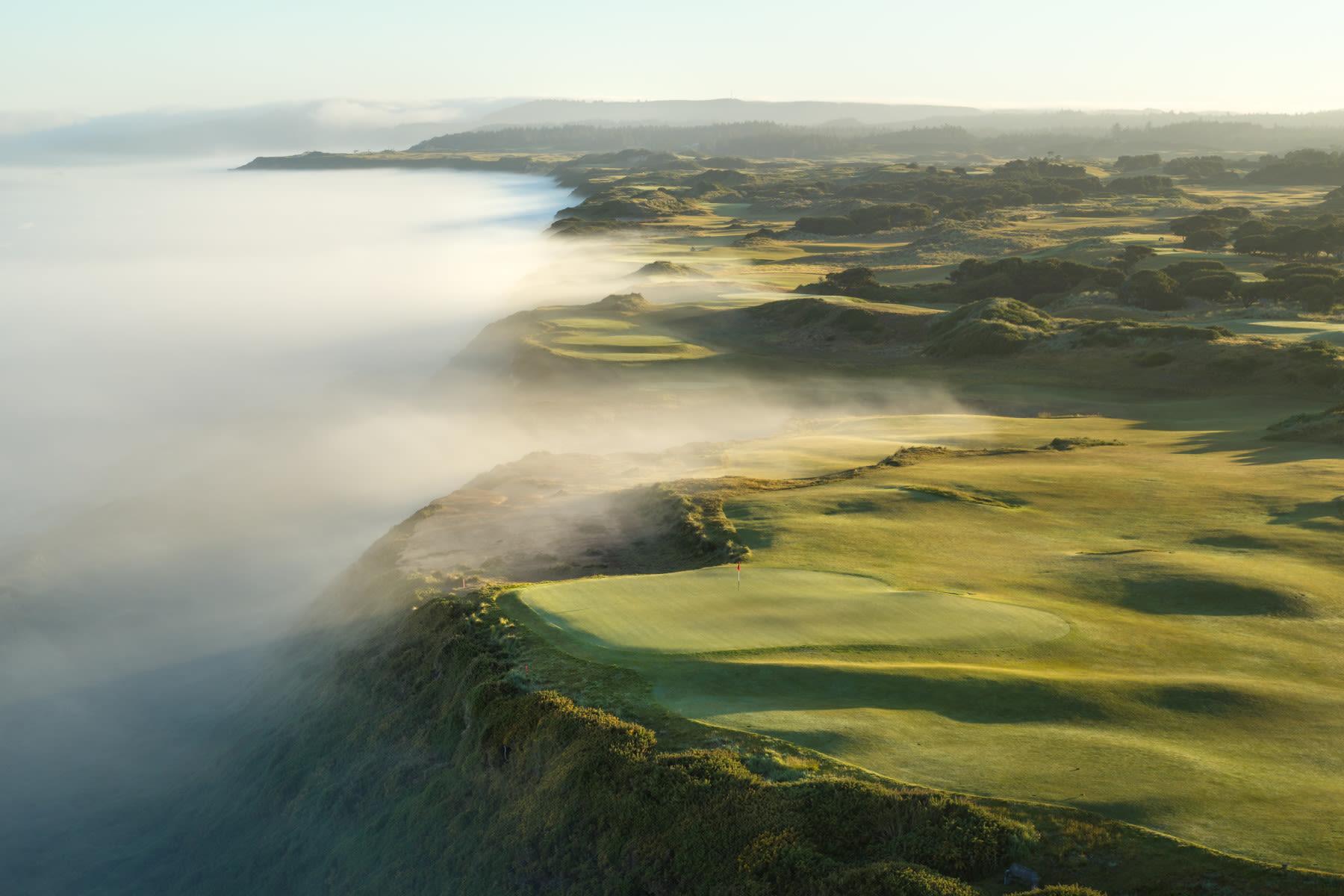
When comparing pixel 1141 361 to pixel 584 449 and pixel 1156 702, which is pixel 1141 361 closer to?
pixel 584 449

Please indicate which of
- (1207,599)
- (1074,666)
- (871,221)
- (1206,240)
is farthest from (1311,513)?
(871,221)

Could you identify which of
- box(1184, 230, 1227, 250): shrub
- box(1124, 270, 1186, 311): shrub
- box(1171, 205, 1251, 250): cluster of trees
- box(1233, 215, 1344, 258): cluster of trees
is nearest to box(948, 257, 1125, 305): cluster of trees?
box(1124, 270, 1186, 311): shrub

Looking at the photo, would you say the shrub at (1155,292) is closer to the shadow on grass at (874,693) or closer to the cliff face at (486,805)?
the cliff face at (486,805)

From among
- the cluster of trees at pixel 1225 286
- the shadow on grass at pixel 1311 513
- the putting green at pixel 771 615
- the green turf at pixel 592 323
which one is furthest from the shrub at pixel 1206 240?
the putting green at pixel 771 615

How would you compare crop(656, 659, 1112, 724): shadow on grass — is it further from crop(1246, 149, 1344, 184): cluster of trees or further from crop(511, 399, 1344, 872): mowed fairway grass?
crop(1246, 149, 1344, 184): cluster of trees

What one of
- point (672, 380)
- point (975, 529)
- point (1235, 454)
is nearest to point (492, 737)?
point (975, 529)

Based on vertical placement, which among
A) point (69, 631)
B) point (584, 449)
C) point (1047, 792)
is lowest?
point (69, 631)
